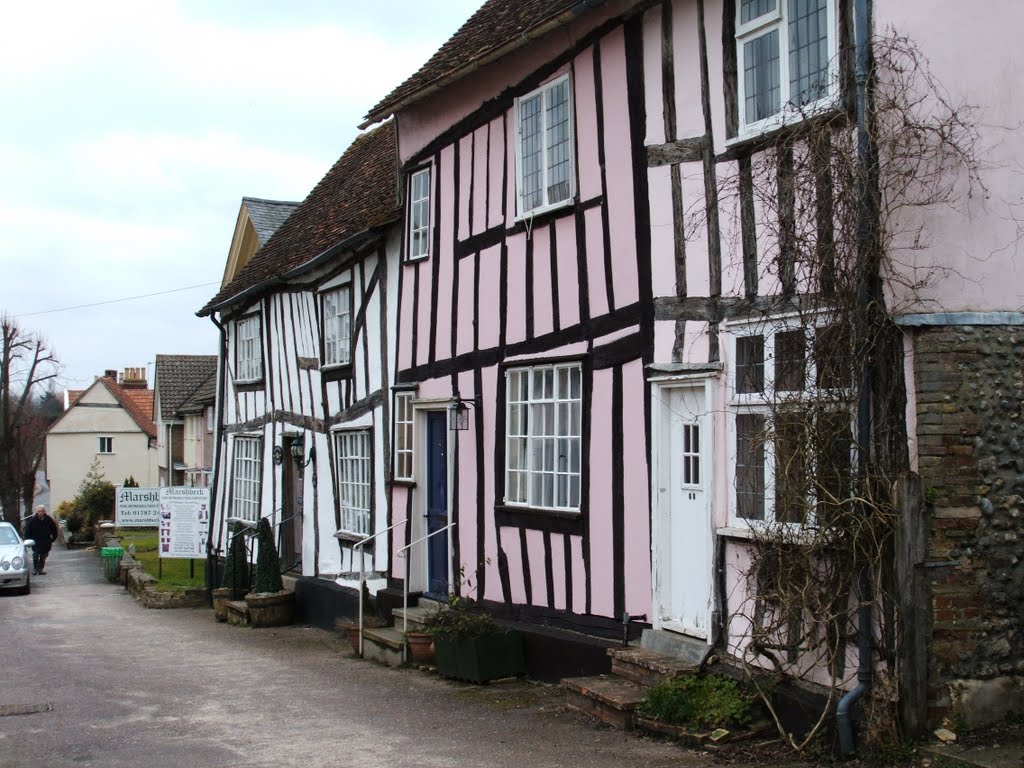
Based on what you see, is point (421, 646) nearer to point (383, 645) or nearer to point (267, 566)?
point (383, 645)

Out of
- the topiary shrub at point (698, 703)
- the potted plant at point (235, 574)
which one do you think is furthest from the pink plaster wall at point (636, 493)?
the potted plant at point (235, 574)

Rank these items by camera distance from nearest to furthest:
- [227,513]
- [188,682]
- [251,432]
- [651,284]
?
[651,284]
[188,682]
[251,432]
[227,513]

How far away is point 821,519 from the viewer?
782cm

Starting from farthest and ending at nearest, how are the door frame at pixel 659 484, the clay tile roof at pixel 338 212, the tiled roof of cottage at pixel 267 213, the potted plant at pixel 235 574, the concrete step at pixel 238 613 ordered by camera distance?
the tiled roof of cottage at pixel 267 213, the potted plant at pixel 235 574, the concrete step at pixel 238 613, the clay tile roof at pixel 338 212, the door frame at pixel 659 484

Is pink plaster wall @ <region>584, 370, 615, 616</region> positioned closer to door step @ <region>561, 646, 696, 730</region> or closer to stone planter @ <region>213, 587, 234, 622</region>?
door step @ <region>561, 646, 696, 730</region>

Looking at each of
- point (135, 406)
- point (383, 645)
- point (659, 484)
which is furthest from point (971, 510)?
point (135, 406)

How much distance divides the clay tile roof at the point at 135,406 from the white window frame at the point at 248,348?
40.2m

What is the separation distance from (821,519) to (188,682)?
24.2ft

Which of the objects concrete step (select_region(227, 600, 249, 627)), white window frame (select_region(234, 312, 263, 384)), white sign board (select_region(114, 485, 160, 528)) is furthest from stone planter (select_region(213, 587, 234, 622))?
white sign board (select_region(114, 485, 160, 528))

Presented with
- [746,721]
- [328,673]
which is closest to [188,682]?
[328,673]

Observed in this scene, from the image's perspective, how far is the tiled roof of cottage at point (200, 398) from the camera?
37197mm

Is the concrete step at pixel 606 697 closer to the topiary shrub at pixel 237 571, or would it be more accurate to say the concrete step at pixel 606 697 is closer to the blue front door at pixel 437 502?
the blue front door at pixel 437 502

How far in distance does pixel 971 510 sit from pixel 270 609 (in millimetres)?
12119

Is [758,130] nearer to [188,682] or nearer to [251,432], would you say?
[188,682]
